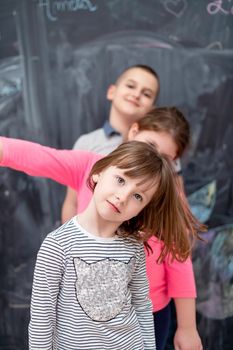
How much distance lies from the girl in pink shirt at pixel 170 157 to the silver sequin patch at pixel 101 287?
23 centimetres

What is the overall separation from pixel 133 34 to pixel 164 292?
0.97 m

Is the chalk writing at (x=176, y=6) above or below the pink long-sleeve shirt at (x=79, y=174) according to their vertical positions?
above

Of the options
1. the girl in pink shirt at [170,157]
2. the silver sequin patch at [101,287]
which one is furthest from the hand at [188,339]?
the silver sequin patch at [101,287]

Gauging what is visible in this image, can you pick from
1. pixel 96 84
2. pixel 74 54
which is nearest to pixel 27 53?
pixel 74 54

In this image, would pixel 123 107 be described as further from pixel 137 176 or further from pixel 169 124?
pixel 137 176

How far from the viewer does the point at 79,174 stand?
50.2 inches

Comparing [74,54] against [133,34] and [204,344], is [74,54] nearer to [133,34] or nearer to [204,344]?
[133,34]

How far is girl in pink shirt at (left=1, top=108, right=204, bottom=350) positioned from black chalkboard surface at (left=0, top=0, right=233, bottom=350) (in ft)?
1.34

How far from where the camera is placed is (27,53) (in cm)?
171

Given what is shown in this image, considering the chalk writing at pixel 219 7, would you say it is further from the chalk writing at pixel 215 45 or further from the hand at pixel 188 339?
the hand at pixel 188 339

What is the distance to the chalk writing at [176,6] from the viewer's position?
1.68 metres

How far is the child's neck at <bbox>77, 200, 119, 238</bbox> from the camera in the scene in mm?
1071

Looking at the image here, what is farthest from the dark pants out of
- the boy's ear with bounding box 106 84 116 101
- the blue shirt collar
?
the boy's ear with bounding box 106 84 116 101

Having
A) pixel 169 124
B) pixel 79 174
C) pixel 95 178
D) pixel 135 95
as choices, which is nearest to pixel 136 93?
pixel 135 95
